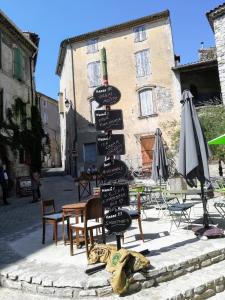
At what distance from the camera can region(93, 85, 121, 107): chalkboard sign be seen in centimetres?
551

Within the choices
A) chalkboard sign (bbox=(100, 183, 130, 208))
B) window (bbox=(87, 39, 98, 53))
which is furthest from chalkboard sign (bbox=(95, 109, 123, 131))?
window (bbox=(87, 39, 98, 53))

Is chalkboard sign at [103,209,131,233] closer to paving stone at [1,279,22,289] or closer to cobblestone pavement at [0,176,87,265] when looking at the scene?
paving stone at [1,279,22,289]

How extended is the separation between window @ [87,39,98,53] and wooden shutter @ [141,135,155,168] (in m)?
7.62

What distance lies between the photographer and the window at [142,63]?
76.0ft

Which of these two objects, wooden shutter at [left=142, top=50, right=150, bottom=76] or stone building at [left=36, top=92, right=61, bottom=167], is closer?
wooden shutter at [left=142, top=50, right=150, bottom=76]

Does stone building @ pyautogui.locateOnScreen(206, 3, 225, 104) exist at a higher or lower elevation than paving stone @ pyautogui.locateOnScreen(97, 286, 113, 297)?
higher

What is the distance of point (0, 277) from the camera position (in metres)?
5.03

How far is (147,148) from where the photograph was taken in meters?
22.7

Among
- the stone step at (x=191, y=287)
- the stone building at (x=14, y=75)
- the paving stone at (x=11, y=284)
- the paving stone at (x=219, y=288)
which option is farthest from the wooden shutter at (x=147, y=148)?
the paving stone at (x=11, y=284)

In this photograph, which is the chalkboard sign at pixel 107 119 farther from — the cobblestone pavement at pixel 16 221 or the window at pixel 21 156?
the window at pixel 21 156

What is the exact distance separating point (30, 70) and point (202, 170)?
1623 centimetres

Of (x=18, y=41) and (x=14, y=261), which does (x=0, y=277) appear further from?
(x=18, y=41)

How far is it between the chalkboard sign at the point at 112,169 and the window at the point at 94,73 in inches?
772

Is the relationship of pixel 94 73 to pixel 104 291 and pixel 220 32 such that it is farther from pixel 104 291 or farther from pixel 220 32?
pixel 104 291
